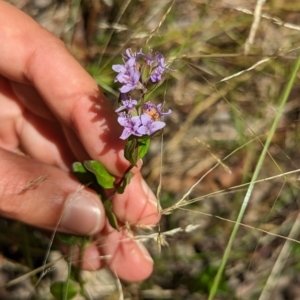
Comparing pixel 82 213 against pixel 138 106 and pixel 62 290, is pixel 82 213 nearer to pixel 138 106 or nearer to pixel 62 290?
pixel 62 290

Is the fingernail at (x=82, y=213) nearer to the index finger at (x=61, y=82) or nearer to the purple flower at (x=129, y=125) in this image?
the index finger at (x=61, y=82)

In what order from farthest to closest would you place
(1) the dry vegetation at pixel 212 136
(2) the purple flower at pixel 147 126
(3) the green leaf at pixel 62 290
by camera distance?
(1) the dry vegetation at pixel 212 136, (3) the green leaf at pixel 62 290, (2) the purple flower at pixel 147 126

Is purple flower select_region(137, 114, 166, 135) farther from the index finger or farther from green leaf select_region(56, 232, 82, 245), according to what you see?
green leaf select_region(56, 232, 82, 245)

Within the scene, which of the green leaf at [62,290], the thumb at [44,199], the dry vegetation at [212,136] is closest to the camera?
the thumb at [44,199]

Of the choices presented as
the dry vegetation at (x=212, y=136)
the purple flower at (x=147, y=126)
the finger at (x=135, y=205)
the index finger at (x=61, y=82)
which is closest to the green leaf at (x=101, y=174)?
the index finger at (x=61, y=82)

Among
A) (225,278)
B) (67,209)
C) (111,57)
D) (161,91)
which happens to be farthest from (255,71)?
(67,209)

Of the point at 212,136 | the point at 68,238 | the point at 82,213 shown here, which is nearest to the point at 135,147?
the point at 82,213
